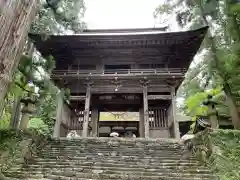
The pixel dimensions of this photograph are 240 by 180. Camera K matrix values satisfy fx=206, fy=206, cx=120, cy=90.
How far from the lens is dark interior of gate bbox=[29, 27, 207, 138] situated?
1140 cm

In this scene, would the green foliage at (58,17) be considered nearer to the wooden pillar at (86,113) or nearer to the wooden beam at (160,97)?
the wooden pillar at (86,113)

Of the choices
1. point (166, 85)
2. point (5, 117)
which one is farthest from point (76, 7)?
point (5, 117)

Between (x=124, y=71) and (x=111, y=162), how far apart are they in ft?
21.5

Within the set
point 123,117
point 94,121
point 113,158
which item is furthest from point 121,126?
point 113,158

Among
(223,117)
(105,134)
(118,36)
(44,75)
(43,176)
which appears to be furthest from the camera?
(105,134)

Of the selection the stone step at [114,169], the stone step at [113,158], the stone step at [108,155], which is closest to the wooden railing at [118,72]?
the stone step at [108,155]

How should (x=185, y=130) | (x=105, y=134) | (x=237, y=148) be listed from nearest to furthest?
(x=237, y=148) < (x=185, y=130) < (x=105, y=134)

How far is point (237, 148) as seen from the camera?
18.5 feet

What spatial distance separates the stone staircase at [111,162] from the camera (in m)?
5.18

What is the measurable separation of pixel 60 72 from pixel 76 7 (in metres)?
3.89

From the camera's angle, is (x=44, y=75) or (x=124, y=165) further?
(x=44, y=75)

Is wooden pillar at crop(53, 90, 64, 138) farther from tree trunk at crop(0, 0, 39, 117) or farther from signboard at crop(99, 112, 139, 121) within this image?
tree trunk at crop(0, 0, 39, 117)

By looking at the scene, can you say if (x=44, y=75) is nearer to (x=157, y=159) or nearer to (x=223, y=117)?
(x=157, y=159)

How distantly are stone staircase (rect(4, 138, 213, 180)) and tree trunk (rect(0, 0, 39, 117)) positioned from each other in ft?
10.5
